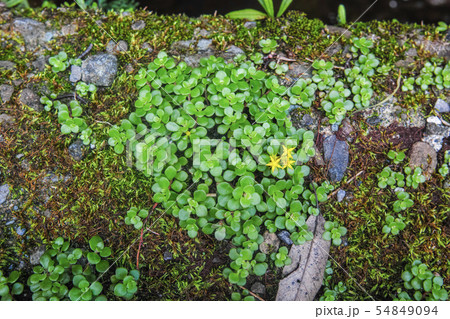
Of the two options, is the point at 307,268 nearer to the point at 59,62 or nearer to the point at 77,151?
the point at 77,151

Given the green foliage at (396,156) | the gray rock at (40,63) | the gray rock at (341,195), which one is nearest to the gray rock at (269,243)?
the gray rock at (341,195)

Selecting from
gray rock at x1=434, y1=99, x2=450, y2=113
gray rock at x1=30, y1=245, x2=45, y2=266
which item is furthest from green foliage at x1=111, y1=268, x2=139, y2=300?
gray rock at x1=434, y1=99, x2=450, y2=113

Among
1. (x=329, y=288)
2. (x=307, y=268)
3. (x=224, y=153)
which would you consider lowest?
(x=329, y=288)

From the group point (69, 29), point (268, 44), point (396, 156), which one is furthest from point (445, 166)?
point (69, 29)

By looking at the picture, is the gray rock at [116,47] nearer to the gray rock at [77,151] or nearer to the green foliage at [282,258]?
the gray rock at [77,151]

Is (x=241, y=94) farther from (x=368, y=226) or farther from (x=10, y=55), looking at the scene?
(x=10, y=55)

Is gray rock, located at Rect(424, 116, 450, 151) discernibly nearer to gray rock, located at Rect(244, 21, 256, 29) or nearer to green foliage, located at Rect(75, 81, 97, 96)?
gray rock, located at Rect(244, 21, 256, 29)
